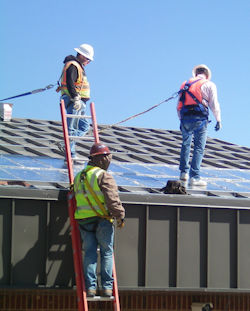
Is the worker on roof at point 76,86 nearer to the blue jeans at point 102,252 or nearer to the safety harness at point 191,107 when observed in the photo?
the safety harness at point 191,107

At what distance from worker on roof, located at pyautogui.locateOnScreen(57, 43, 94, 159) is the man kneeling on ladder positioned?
377 centimetres

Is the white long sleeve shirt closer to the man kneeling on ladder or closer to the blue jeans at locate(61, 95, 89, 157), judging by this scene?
the blue jeans at locate(61, 95, 89, 157)

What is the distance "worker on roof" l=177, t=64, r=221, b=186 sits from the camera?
13258 millimetres

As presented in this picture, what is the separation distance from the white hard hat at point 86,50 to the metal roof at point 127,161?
207cm

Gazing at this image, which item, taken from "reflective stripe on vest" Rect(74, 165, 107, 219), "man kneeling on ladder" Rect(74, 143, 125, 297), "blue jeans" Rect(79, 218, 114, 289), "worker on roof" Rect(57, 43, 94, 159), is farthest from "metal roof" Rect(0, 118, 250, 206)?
"blue jeans" Rect(79, 218, 114, 289)

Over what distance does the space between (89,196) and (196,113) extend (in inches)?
165

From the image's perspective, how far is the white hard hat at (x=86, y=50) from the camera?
13766 millimetres

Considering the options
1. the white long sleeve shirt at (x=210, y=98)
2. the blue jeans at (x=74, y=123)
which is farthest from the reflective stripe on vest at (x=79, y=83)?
the white long sleeve shirt at (x=210, y=98)

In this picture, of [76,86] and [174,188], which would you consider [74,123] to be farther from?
[174,188]

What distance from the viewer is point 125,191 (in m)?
11.9

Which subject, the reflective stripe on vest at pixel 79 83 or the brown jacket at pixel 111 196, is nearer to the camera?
the brown jacket at pixel 111 196

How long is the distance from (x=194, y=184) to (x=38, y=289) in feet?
13.5

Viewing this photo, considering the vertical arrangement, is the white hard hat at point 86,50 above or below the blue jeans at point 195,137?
above

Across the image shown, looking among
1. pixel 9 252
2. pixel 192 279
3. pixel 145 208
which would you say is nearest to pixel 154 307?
pixel 192 279
